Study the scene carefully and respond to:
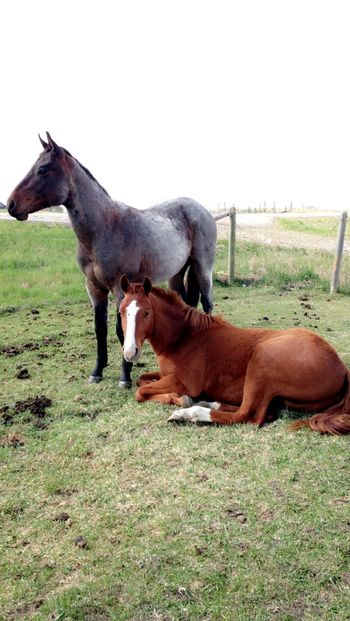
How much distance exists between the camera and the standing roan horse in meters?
4.79

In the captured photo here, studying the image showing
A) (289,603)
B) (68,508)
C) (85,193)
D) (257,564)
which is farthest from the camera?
(85,193)

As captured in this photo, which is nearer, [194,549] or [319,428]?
[194,549]

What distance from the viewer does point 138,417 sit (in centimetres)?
427

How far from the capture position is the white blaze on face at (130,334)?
3.98 meters

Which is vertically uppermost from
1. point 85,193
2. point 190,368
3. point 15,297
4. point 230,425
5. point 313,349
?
point 85,193

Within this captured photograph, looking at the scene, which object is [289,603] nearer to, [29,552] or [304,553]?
[304,553]

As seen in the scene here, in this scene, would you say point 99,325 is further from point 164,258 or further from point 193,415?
point 193,415

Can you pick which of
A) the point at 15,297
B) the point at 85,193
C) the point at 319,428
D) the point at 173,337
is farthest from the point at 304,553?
the point at 15,297

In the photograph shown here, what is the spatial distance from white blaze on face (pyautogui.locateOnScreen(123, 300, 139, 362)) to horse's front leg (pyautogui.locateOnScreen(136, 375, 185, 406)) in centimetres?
66

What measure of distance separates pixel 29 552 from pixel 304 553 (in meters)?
1.47

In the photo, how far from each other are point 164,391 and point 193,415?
57 centimetres

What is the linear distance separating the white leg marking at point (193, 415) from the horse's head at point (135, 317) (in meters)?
0.59

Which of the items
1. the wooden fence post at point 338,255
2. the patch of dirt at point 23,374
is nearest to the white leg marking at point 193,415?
the patch of dirt at point 23,374

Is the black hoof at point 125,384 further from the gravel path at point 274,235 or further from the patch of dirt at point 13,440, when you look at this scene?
the gravel path at point 274,235
